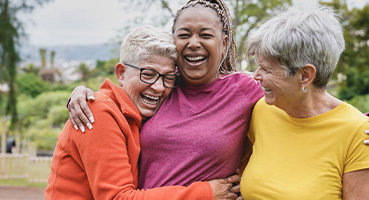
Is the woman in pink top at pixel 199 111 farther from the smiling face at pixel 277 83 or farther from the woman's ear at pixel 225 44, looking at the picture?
the smiling face at pixel 277 83

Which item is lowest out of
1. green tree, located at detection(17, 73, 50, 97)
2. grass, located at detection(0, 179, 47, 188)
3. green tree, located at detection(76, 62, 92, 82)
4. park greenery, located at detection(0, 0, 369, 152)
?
green tree, located at detection(76, 62, 92, 82)

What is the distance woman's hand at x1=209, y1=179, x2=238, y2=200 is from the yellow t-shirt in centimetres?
8

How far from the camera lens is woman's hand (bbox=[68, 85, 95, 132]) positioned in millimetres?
1841

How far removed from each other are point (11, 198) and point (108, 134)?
446 inches

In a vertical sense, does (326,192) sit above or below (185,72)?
below

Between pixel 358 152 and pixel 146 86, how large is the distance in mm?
1176

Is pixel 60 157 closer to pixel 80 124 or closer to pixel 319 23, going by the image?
pixel 80 124

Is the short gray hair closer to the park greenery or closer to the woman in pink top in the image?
the woman in pink top

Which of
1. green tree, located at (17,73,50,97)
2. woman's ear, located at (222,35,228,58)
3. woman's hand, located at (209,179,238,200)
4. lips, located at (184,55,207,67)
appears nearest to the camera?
woman's hand, located at (209,179,238,200)

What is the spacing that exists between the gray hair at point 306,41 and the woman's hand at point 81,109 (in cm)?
96

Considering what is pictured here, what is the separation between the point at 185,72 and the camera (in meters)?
2.21

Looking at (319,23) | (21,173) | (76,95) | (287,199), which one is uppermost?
(319,23)

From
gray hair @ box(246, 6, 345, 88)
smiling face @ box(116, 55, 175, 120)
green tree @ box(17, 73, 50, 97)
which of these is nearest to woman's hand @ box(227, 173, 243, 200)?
smiling face @ box(116, 55, 175, 120)

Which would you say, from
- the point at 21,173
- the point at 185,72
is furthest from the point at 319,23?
the point at 21,173
